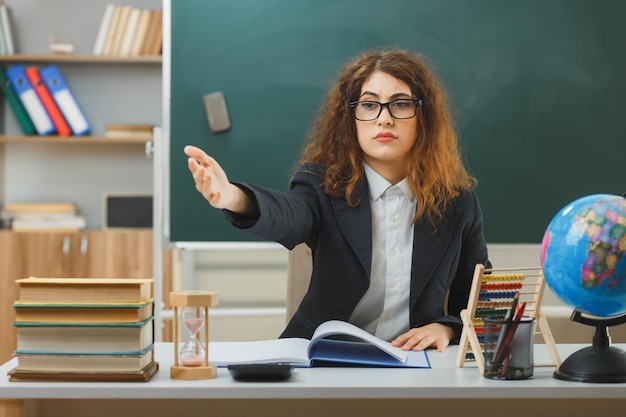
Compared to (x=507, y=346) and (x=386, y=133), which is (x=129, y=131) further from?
(x=507, y=346)

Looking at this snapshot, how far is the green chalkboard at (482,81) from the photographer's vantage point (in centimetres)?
367

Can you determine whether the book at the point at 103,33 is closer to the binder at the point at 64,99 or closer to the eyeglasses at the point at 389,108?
the binder at the point at 64,99

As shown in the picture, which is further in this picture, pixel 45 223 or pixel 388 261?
pixel 45 223

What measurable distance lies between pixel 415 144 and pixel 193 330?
97cm

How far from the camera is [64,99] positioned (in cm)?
472

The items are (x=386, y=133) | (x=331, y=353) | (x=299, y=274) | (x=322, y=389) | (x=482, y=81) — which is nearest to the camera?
(x=322, y=389)

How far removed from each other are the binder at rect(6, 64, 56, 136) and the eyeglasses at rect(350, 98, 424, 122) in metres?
3.01

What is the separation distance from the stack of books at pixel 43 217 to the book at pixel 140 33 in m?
0.94

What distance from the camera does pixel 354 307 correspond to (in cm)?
207

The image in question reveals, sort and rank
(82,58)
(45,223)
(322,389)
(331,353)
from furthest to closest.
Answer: (82,58)
(45,223)
(331,353)
(322,389)

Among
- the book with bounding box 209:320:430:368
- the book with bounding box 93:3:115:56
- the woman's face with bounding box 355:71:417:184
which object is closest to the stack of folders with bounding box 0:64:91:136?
the book with bounding box 93:3:115:56

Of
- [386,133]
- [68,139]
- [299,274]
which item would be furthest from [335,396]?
[68,139]

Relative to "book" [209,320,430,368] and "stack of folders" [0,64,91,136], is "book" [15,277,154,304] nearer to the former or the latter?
"book" [209,320,430,368]
